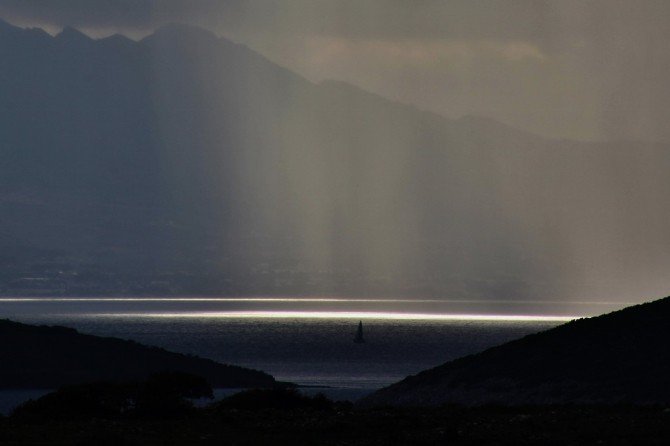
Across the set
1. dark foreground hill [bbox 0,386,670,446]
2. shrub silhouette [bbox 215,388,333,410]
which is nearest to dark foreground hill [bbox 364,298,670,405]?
dark foreground hill [bbox 0,386,670,446]

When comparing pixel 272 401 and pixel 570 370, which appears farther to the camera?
pixel 570 370

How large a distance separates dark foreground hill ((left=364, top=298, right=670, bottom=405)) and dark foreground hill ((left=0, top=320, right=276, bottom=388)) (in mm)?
32276

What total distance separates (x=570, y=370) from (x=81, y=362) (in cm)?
4783

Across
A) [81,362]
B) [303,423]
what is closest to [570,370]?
[303,423]

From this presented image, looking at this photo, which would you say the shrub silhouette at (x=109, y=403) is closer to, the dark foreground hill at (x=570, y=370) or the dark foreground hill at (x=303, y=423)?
the dark foreground hill at (x=303, y=423)

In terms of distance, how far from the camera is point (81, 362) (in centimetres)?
11556

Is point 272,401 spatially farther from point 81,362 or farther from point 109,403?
point 81,362

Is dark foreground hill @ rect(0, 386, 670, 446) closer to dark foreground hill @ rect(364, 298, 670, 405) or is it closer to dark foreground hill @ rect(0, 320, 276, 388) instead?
dark foreground hill @ rect(364, 298, 670, 405)

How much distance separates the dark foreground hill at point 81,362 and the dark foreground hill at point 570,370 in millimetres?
32276

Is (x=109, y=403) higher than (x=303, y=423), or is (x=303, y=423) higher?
(x=109, y=403)

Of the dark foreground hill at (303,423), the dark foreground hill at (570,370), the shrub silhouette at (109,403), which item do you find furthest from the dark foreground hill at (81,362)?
the shrub silhouette at (109,403)

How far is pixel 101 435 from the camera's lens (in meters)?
42.4

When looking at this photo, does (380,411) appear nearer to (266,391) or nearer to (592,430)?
(266,391)

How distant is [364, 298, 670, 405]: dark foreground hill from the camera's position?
240 feet
